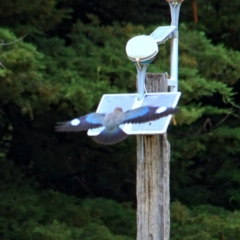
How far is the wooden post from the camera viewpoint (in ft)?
9.21

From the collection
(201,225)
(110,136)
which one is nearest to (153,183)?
(110,136)

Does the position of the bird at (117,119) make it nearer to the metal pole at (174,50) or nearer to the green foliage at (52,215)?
the metal pole at (174,50)

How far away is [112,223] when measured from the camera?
18.8 feet

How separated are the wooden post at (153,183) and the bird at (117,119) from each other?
165mm

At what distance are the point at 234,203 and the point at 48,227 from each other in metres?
1.78

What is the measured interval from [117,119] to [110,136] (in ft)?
0.22

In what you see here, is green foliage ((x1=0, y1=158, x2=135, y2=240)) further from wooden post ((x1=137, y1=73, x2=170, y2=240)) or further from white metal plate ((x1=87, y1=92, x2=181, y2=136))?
white metal plate ((x1=87, y1=92, x2=181, y2=136))

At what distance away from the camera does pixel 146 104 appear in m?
2.69

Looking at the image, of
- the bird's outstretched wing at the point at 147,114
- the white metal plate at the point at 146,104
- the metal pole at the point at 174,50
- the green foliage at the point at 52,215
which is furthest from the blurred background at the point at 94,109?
the bird's outstretched wing at the point at 147,114

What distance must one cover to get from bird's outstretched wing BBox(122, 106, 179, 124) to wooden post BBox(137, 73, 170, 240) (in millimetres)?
179

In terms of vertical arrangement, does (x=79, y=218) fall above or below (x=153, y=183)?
above

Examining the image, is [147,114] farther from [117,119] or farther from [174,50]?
[174,50]

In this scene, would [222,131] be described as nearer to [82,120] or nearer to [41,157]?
[41,157]

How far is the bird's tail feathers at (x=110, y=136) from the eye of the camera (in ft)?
8.60
